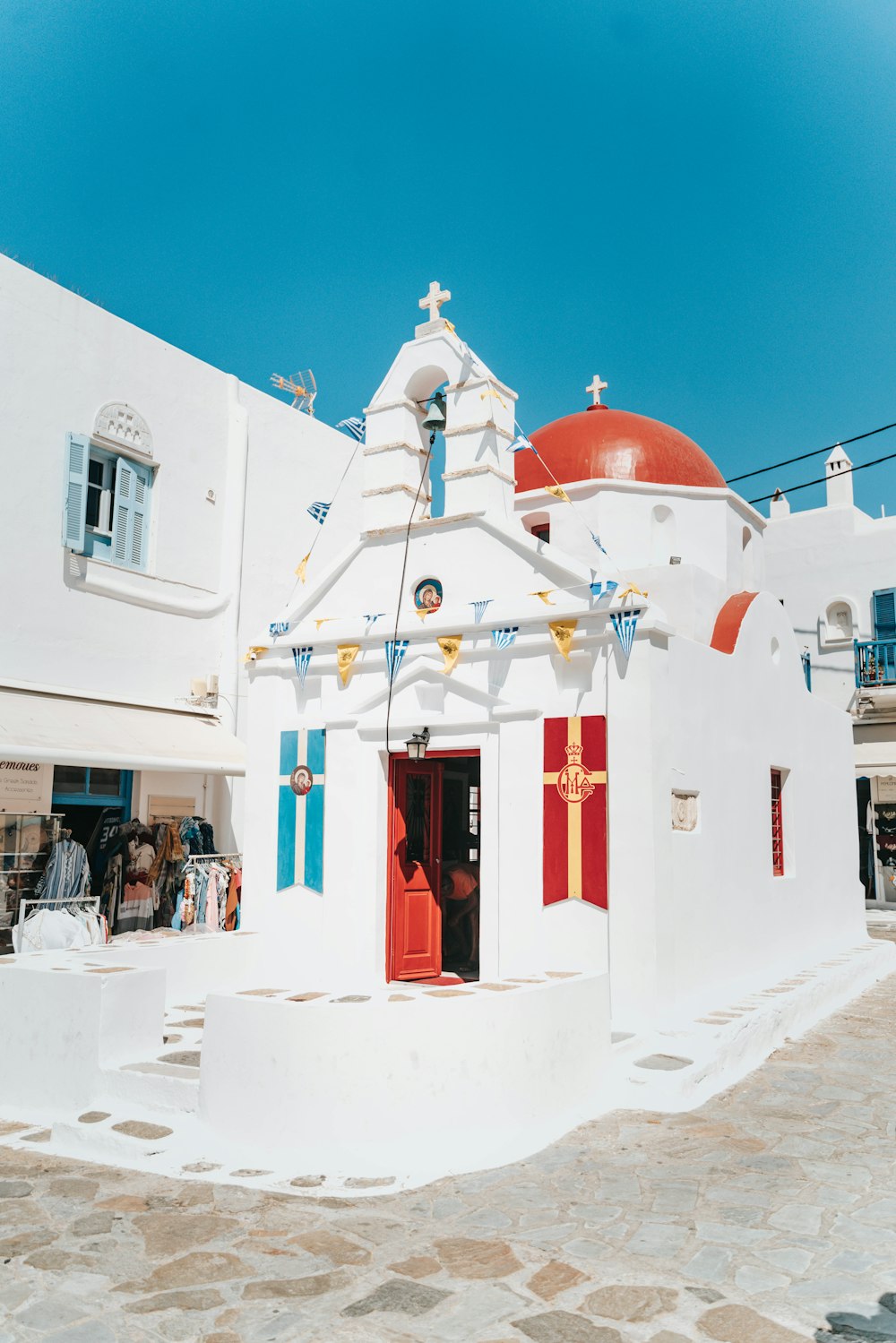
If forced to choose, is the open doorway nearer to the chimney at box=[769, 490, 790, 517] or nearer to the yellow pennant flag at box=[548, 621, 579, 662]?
the yellow pennant flag at box=[548, 621, 579, 662]

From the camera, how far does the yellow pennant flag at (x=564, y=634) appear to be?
9305 millimetres

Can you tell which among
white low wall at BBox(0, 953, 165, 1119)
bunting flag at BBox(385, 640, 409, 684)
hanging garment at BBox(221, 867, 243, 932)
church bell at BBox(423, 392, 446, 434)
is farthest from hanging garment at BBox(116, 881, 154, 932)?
church bell at BBox(423, 392, 446, 434)

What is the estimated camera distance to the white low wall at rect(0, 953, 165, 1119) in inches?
281

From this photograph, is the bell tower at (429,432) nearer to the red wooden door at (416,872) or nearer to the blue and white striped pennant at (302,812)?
the blue and white striped pennant at (302,812)

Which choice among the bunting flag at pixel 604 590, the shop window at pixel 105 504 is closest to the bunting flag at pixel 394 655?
the bunting flag at pixel 604 590

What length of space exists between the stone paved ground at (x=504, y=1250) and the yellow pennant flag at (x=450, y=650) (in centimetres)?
462

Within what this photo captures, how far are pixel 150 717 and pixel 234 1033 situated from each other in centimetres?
862

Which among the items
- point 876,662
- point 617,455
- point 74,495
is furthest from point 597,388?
point 876,662

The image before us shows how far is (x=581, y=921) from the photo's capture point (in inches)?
352

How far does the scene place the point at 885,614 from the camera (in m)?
24.3

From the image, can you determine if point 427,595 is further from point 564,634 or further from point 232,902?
point 232,902

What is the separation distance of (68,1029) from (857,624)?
21.9 meters

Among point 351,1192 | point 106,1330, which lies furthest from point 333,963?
point 106,1330

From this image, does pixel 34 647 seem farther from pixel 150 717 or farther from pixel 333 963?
pixel 333 963
